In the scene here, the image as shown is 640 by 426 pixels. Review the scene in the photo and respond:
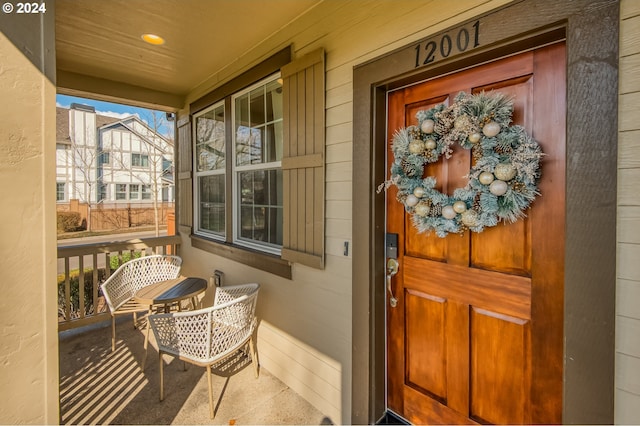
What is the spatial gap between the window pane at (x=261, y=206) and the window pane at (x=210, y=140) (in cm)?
57

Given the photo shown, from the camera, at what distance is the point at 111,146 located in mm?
13594

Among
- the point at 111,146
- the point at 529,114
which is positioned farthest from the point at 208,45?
the point at 111,146

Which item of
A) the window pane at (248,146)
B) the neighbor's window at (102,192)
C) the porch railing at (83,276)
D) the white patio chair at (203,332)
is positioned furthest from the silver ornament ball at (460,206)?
the neighbor's window at (102,192)

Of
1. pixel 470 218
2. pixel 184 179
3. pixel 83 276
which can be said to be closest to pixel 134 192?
pixel 184 179

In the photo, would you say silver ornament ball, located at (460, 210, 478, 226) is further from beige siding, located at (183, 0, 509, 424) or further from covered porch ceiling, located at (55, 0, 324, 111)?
covered porch ceiling, located at (55, 0, 324, 111)

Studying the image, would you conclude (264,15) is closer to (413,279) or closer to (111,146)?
(413,279)

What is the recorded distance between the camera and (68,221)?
12.2 m

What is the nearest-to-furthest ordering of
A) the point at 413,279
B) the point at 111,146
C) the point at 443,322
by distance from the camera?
the point at 443,322
the point at 413,279
the point at 111,146

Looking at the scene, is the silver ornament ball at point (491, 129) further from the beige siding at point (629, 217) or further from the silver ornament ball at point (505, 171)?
the beige siding at point (629, 217)

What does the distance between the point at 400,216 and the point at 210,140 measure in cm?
265

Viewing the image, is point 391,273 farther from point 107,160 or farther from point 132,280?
point 107,160

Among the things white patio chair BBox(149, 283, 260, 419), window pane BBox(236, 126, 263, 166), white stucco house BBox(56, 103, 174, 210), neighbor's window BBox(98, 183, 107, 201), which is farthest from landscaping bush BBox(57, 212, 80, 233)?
white patio chair BBox(149, 283, 260, 419)

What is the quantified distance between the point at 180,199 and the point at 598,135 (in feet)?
13.6

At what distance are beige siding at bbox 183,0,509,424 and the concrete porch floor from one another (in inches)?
6.8
